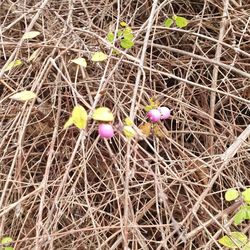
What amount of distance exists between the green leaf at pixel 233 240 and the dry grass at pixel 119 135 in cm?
4

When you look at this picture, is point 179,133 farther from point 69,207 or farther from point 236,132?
point 69,207

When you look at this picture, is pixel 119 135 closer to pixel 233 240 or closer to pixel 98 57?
pixel 98 57

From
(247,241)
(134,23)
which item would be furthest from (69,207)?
(134,23)

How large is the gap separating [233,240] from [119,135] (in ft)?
1.18

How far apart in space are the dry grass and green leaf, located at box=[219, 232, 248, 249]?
0.13 feet

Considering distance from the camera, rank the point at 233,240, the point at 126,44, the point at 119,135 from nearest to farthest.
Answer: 1. the point at 233,240
2. the point at 119,135
3. the point at 126,44

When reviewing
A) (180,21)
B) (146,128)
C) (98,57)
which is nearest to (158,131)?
(146,128)

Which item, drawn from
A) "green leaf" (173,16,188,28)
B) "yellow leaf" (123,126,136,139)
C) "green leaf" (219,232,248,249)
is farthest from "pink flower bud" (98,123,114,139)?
"green leaf" (173,16,188,28)

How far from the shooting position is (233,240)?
3.95 ft

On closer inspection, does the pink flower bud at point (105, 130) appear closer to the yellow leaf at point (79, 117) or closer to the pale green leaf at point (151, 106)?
the yellow leaf at point (79, 117)

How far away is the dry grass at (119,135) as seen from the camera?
129 centimetres

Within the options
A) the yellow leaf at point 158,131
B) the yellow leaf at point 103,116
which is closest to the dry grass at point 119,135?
the yellow leaf at point 158,131

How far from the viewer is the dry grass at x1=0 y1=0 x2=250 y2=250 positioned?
1.29 metres

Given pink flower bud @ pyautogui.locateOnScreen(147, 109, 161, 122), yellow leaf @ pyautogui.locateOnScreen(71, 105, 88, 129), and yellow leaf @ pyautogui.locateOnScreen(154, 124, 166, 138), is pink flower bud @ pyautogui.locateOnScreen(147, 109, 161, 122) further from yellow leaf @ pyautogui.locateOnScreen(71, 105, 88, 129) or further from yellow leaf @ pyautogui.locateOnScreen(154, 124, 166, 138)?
yellow leaf @ pyautogui.locateOnScreen(71, 105, 88, 129)
